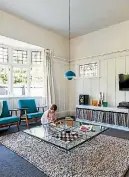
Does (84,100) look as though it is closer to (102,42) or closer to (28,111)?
(28,111)

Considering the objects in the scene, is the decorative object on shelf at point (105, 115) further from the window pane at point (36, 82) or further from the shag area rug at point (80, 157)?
the window pane at point (36, 82)

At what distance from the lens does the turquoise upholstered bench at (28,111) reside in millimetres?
4355

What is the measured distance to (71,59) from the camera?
20.9 ft

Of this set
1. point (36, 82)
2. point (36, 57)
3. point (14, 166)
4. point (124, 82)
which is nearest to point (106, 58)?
point (124, 82)

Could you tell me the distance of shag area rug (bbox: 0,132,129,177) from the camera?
2086 mm

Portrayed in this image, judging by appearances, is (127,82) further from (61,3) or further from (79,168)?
(79,168)

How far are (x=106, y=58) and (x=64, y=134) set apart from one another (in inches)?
137

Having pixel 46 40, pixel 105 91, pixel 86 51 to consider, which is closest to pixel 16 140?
pixel 105 91

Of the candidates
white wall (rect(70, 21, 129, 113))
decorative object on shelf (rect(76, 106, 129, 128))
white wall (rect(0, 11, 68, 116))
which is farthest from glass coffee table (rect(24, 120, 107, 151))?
white wall (rect(0, 11, 68, 116))

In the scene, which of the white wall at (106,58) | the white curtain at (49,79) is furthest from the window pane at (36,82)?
the white wall at (106,58)

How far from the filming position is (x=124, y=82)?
4656 mm

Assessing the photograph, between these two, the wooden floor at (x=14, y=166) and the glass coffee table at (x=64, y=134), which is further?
the glass coffee table at (x=64, y=134)

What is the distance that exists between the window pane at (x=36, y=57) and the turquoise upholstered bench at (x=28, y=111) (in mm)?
1719

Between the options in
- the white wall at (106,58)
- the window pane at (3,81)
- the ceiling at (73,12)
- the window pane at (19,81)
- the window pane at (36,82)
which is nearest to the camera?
the ceiling at (73,12)
